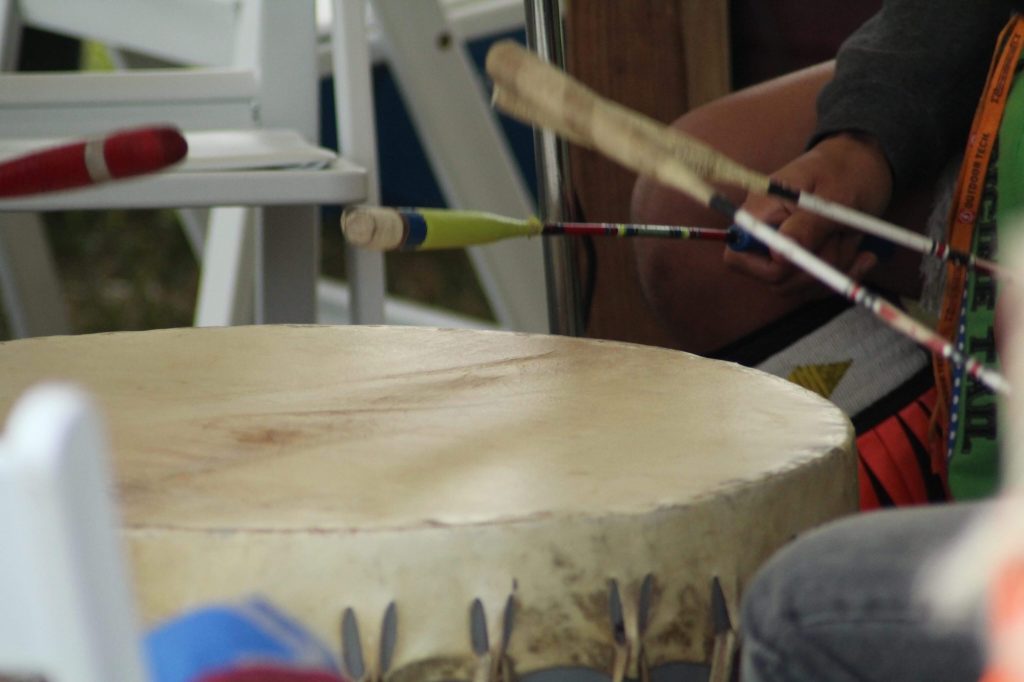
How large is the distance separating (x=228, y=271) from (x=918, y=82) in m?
0.95

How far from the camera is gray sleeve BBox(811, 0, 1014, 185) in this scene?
978 millimetres

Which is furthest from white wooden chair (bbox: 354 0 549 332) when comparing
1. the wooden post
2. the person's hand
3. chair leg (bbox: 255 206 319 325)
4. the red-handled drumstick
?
the red-handled drumstick

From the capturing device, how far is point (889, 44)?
102 cm

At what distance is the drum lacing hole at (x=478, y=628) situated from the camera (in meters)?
0.51

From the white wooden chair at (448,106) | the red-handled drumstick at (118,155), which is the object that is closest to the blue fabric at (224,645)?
the red-handled drumstick at (118,155)

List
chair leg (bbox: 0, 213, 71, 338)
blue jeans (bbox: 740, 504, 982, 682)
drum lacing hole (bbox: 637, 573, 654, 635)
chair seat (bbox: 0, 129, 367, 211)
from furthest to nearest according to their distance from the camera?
chair leg (bbox: 0, 213, 71, 338) → chair seat (bbox: 0, 129, 367, 211) → drum lacing hole (bbox: 637, 573, 654, 635) → blue jeans (bbox: 740, 504, 982, 682)

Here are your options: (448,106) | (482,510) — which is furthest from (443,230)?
(448,106)

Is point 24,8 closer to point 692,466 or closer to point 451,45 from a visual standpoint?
point 451,45

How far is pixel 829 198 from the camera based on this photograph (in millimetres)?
942

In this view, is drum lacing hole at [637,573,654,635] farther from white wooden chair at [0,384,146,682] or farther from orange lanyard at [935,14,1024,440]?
orange lanyard at [935,14,1024,440]

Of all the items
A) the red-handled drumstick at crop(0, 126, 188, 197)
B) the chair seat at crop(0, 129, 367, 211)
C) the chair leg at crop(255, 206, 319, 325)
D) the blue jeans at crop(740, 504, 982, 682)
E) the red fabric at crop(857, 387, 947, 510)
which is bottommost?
the red fabric at crop(857, 387, 947, 510)

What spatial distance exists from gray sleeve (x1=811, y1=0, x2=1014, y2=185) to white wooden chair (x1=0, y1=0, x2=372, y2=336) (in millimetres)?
445

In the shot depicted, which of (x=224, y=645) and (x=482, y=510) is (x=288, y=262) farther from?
(x=224, y=645)

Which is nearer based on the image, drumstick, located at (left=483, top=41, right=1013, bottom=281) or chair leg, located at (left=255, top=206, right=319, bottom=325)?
drumstick, located at (left=483, top=41, right=1013, bottom=281)
